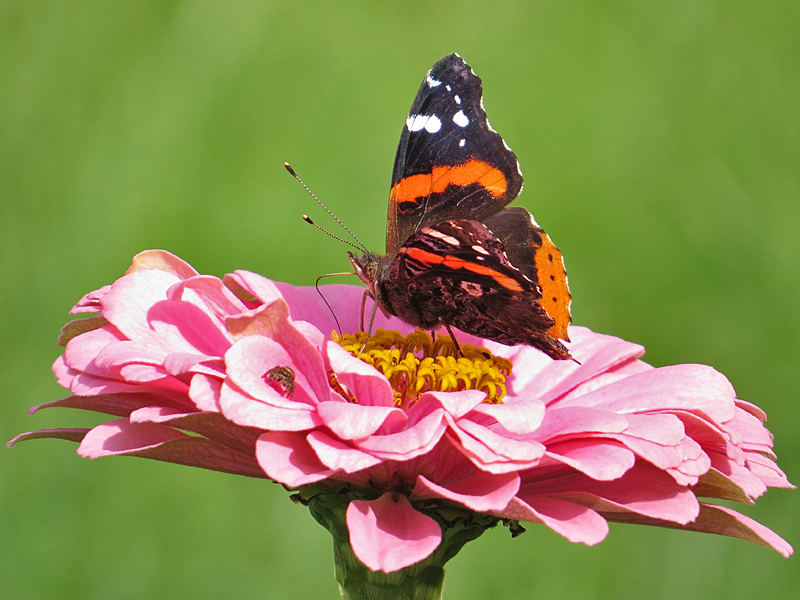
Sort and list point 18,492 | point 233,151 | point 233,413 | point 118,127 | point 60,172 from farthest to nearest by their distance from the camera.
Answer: point 233,151, point 118,127, point 60,172, point 18,492, point 233,413

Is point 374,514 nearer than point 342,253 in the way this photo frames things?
Yes

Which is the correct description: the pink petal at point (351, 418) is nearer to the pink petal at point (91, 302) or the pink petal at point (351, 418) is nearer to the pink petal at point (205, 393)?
the pink petal at point (205, 393)

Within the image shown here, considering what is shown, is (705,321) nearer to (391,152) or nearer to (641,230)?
(641,230)

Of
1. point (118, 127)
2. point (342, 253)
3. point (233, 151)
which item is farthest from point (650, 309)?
point (118, 127)

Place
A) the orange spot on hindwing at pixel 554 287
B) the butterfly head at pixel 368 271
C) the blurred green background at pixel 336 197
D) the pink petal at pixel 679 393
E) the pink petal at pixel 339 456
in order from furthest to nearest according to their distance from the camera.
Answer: the blurred green background at pixel 336 197
the butterfly head at pixel 368 271
the orange spot on hindwing at pixel 554 287
the pink petal at pixel 679 393
the pink petal at pixel 339 456

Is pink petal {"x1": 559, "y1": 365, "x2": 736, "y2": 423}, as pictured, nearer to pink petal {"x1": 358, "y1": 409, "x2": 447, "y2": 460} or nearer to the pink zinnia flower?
the pink zinnia flower

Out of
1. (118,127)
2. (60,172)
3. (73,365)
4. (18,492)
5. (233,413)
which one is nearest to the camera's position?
(233,413)

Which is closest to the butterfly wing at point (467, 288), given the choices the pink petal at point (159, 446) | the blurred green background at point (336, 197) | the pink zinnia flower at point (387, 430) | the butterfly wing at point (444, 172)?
the pink zinnia flower at point (387, 430)

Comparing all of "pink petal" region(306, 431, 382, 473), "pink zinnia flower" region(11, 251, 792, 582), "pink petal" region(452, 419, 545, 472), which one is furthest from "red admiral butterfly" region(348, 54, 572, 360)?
"pink petal" region(306, 431, 382, 473)
